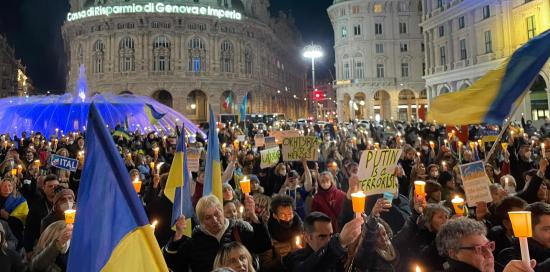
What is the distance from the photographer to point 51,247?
3967mm

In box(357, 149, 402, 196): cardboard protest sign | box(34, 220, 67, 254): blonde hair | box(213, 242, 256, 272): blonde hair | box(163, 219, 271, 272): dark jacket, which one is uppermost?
box(357, 149, 402, 196): cardboard protest sign

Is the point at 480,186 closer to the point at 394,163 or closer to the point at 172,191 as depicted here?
the point at 394,163

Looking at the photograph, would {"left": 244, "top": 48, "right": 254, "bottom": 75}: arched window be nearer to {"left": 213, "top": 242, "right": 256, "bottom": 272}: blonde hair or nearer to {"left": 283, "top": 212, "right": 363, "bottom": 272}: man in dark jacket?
{"left": 283, "top": 212, "right": 363, "bottom": 272}: man in dark jacket

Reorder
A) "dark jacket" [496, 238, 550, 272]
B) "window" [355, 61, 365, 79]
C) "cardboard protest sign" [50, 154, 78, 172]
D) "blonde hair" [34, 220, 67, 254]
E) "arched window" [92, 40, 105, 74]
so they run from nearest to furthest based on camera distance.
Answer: "dark jacket" [496, 238, 550, 272] < "blonde hair" [34, 220, 67, 254] < "cardboard protest sign" [50, 154, 78, 172] < "arched window" [92, 40, 105, 74] < "window" [355, 61, 365, 79]

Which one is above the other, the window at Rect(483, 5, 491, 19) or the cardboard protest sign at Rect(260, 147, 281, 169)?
the window at Rect(483, 5, 491, 19)

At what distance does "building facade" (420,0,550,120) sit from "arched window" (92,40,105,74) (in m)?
40.9

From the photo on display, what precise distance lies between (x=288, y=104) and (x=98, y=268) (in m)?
82.6

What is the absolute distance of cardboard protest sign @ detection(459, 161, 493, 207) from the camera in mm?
5539

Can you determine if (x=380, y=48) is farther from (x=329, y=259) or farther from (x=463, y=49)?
(x=329, y=259)

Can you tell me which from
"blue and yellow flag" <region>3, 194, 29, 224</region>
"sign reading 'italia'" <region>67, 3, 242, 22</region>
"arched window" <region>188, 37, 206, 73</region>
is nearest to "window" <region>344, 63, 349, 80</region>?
"sign reading 'italia'" <region>67, 3, 242, 22</region>

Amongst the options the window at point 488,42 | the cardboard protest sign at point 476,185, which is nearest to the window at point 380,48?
the window at point 488,42

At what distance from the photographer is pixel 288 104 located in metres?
85.0

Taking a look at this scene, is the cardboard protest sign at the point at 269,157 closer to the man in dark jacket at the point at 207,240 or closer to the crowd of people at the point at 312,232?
the crowd of people at the point at 312,232

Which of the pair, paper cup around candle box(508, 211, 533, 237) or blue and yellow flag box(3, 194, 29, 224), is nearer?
paper cup around candle box(508, 211, 533, 237)
